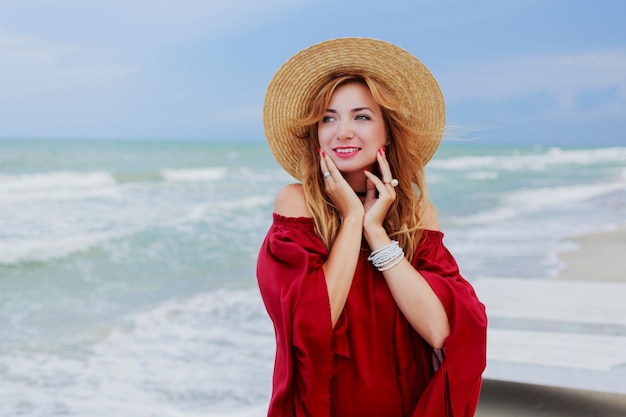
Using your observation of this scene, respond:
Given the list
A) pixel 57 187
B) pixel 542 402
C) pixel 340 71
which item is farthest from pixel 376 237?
pixel 57 187

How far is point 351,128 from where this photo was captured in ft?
7.27

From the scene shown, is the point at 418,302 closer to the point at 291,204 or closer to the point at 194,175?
the point at 291,204

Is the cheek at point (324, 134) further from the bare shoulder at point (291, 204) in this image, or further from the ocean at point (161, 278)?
the ocean at point (161, 278)

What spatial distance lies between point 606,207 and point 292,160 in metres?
12.4

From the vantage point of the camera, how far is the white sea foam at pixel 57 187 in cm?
1694

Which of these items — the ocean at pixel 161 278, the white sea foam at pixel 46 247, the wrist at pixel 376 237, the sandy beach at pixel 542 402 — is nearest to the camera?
the wrist at pixel 376 237

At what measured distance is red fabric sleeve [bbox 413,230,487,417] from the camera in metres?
2.05

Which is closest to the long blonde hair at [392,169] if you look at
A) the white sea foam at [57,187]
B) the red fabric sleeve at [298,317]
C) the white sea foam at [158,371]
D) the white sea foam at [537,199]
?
the red fabric sleeve at [298,317]

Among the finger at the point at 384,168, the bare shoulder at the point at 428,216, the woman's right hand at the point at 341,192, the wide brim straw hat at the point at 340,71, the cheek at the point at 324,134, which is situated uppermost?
the wide brim straw hat at the point at 340,71

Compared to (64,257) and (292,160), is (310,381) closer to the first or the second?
(292,160)

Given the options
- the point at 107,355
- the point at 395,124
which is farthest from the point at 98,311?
the point at 395,124

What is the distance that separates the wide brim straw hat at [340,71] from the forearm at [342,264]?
385mm

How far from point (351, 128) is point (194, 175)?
22.5 meters

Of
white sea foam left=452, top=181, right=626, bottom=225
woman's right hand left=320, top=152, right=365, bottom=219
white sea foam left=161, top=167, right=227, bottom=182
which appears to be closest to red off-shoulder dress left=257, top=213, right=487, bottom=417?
woman's right hand left=320, top=152, right=365, bottom=219
